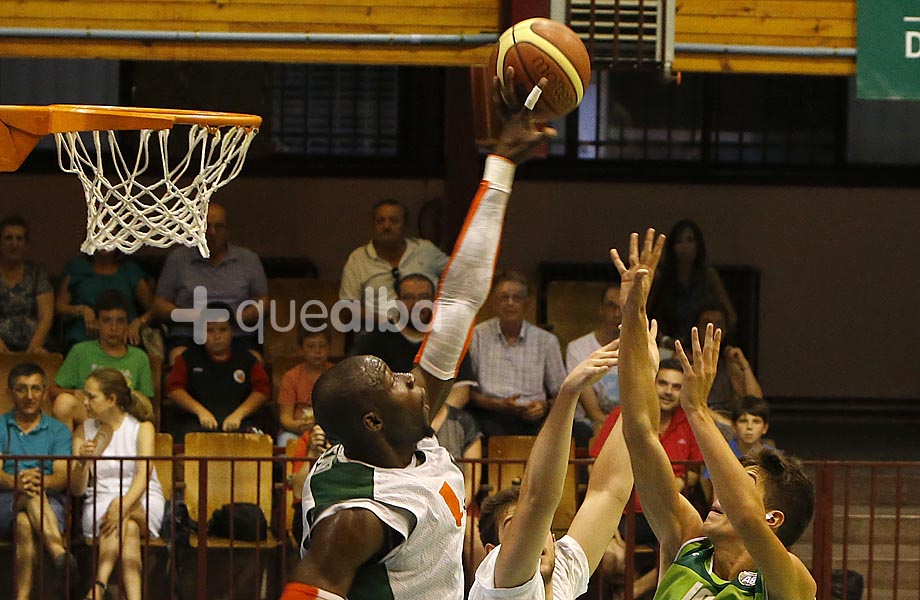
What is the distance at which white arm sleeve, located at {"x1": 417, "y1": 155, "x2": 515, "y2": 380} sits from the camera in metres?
3.43

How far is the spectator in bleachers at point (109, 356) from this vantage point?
8141 mm

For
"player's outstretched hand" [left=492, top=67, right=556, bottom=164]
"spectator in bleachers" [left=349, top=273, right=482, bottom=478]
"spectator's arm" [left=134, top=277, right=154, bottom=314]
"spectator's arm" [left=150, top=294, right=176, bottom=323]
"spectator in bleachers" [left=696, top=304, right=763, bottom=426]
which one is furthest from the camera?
"spectator's arm" [left=134, top=277, right=154, bottom=314]

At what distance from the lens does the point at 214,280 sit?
8.85 meters

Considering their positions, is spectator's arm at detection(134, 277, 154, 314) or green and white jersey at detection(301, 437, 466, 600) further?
spectator's arm at detection(134, 277, 154, 314)

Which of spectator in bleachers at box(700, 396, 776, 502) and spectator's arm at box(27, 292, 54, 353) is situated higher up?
spectator's arm at box(27, 292, 54, 353)

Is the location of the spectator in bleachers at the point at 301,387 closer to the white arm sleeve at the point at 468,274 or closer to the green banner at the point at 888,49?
the green banner at the point at 888,49

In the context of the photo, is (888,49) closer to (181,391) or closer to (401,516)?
(181,391)

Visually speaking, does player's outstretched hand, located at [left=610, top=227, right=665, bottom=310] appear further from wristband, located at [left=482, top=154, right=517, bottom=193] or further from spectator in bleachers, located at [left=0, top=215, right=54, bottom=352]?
spectator in bleachers, located at [left=0, top=215, right=54, bottom=352]

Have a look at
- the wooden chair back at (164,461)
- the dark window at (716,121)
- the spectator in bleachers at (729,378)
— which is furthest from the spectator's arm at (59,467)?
the dark window at (716,121)

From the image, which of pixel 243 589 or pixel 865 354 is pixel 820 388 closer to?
pixel 865 354

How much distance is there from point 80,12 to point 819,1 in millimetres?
3897

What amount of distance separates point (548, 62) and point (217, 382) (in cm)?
435

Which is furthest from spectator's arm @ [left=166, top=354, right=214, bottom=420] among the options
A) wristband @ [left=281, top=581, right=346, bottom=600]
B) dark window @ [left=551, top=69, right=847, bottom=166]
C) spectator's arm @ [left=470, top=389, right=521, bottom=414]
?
wristband @ [left=281, top=581, right=346, bottom=600]

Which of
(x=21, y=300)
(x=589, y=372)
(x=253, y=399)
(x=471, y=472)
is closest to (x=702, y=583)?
(x=589, y=372)
